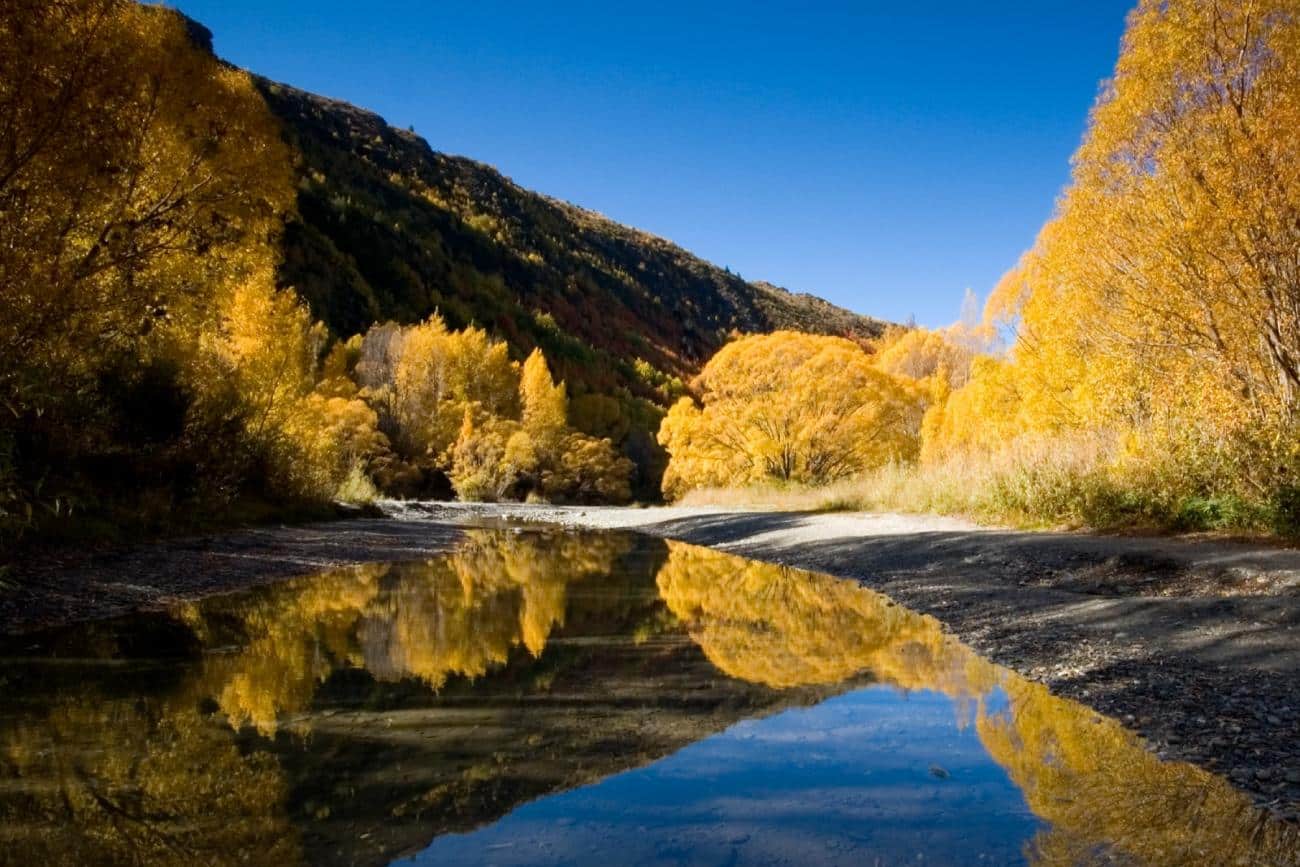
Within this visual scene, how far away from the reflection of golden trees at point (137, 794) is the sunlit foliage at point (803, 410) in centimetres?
2606

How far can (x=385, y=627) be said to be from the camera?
302 inches

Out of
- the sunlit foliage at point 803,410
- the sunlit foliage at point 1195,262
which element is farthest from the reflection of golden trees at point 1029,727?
the sunlit foliage at point 803,410

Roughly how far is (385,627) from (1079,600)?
6.70m

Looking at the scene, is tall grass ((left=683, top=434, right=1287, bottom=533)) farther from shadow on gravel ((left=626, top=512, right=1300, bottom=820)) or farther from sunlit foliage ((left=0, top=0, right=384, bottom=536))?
sunlit foliage ((left=0, top=0, right=384, bottom=536))

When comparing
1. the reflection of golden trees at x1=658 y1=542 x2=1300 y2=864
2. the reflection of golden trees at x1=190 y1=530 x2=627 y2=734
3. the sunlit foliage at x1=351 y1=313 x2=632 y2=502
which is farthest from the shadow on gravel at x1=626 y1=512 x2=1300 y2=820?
the sunlit foliage at x1=351 y1=313 x2=632 y2=502

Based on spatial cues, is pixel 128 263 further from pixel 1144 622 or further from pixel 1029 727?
pixel 1144 622

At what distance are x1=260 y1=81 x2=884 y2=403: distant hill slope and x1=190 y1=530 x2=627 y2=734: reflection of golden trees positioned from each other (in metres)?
57.2

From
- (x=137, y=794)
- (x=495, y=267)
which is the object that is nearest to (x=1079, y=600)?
(x=137, y=794)

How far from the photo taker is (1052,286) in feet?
53.5

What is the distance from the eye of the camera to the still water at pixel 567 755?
10.1 feet

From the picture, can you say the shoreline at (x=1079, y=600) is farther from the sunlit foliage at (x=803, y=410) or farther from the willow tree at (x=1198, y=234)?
the sunlit foliage at (x=803, y=410)

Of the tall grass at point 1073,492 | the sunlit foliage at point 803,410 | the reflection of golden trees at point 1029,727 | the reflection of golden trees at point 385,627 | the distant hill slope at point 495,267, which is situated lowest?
the reflection of golden trees at point 1029,727

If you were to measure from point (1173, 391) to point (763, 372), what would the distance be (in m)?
18.7

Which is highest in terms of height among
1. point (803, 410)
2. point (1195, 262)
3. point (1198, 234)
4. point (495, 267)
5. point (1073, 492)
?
point (495, 267)
